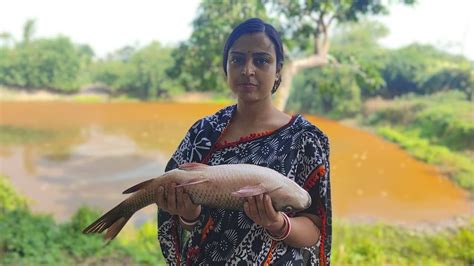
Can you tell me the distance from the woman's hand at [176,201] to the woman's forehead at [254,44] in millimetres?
460

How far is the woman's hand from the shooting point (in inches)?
48.1

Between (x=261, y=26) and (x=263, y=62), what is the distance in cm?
11

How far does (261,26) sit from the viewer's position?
1.34 m

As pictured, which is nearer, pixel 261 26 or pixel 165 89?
pixel 261 26

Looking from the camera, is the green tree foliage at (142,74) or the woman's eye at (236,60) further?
the green tree foliage at (142,74)

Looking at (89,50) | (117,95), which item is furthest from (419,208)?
(89,50)

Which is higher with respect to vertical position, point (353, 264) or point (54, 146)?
point (353, 264)

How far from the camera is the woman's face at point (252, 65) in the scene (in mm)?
1321

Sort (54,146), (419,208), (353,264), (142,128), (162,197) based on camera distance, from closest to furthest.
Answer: (162,197), (353,264), (419,208), (54,146), (142,128)

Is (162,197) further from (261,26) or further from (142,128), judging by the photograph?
(142,128)

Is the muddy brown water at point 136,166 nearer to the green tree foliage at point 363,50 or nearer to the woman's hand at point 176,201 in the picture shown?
the green tree foliage at point 363,50

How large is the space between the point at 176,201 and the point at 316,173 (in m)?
0.42

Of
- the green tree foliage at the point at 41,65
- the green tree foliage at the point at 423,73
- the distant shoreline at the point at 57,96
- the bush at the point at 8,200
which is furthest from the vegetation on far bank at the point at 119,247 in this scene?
the green tree foliage at the point at 41,65

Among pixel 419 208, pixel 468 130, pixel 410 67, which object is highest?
pixel 410 67
